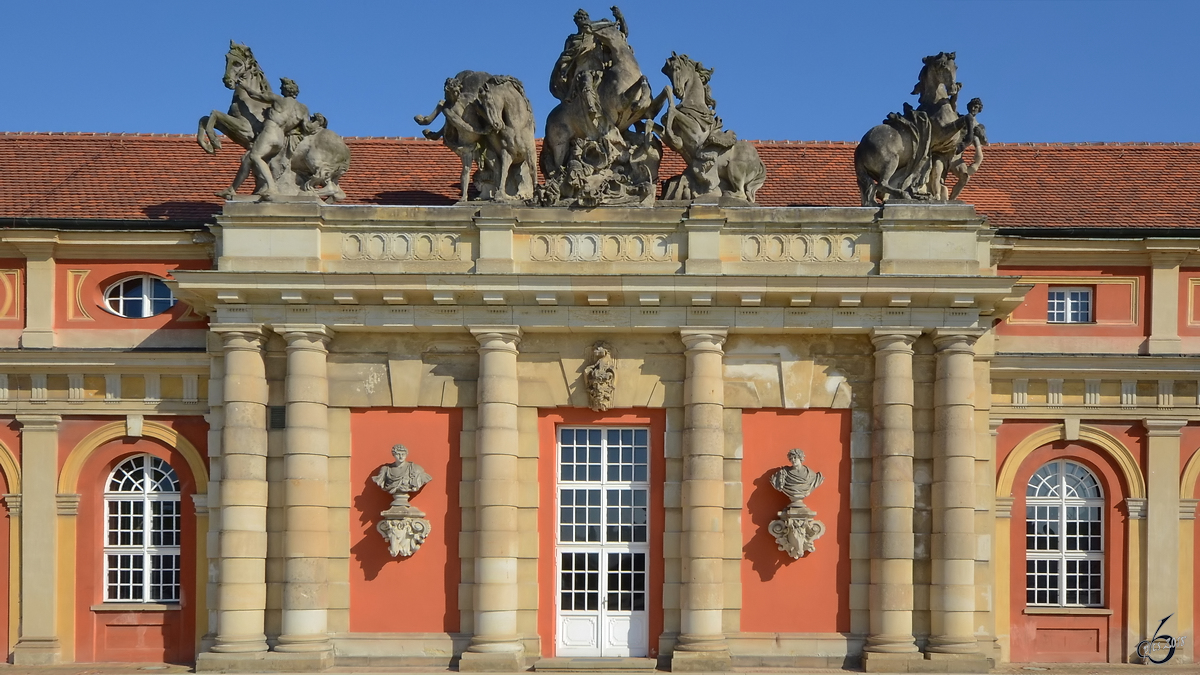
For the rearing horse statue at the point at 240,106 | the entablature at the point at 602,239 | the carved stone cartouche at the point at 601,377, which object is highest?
the rearing horse statue at the point at 240,106

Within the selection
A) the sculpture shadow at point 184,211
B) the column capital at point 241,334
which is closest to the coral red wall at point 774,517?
the column capital at point 241,334

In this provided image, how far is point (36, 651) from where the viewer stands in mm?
24078

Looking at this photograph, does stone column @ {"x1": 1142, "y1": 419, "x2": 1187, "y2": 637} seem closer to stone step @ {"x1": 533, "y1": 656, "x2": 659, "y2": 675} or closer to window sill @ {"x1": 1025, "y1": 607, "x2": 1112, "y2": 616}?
window sill @ {"x1": 1025, "y1": 607, "x2": 1112, "y2": 616}

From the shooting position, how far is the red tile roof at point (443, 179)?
26031 millimetres

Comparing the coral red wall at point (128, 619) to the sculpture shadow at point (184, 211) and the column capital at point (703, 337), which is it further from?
the column capital at point (703, 337)

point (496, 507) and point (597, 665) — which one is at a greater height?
point (496, 507)

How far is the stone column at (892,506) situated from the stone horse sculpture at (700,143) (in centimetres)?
339

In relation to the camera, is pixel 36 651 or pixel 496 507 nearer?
pixel 496 507

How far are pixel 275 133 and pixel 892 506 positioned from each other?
1156cm

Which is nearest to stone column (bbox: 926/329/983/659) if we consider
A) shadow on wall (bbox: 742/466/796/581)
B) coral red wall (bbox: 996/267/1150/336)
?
shadow on wall (bbox: 742/466/796/581)

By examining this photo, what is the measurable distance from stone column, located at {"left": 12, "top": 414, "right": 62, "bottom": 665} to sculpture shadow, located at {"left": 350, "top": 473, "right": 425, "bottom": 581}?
5.41m

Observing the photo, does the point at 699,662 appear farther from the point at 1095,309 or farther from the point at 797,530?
the point at 1095,309

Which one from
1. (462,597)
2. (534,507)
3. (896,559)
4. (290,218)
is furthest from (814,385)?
(290,218)

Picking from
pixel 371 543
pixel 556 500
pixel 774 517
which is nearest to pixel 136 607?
pixel 371 543
